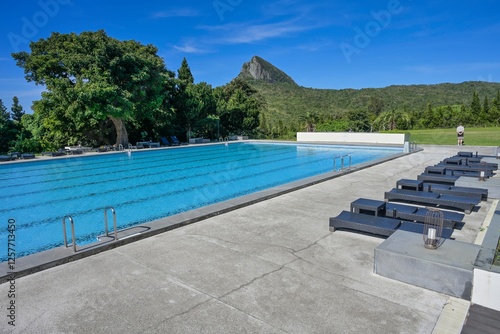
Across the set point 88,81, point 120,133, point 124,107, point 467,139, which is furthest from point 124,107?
point 467,139

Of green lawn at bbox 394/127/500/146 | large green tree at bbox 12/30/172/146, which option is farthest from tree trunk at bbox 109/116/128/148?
green lawn at bbox 394/127/500/146

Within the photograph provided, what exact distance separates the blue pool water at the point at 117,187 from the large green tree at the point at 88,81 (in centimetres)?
366

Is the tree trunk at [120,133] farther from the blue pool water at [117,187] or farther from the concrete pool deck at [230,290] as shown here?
the concrete pool deck at [230,290]

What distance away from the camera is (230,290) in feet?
10.6

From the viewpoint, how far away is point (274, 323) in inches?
105

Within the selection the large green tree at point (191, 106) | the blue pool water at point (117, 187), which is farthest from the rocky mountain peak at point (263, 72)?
the blue pool water at point (117, 187)

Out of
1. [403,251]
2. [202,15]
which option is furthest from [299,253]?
[202,15]

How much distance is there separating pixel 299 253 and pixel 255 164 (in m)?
11.5

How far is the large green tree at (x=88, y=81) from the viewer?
19000mm

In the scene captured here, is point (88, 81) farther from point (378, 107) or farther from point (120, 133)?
point (378, 107)

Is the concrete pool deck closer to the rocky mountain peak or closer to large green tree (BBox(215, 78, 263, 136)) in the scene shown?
large green tree (BBox(215, 78, 263, 136))

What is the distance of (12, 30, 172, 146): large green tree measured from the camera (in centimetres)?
1900

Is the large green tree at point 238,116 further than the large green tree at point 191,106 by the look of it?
Yes

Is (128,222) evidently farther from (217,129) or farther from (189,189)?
(217,129)
